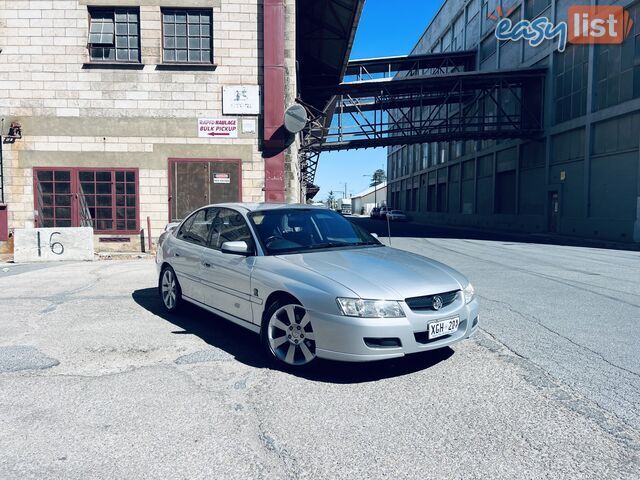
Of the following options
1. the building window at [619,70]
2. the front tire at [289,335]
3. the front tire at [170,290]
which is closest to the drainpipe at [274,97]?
the front tire at [170,290]

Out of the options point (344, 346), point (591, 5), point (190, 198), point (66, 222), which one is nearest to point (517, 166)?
point (591, 5)

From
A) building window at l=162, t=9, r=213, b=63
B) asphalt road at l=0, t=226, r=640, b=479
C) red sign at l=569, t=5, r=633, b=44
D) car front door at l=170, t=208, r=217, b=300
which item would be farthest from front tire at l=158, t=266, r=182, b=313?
red sign at l=569, t=5, r=633, b=44

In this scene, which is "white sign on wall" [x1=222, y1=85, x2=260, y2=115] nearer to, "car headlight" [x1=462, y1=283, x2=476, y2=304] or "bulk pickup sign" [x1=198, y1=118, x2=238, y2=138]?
"bulk pickup sign" [x1=198, y1=118, x2=238, y2=138]

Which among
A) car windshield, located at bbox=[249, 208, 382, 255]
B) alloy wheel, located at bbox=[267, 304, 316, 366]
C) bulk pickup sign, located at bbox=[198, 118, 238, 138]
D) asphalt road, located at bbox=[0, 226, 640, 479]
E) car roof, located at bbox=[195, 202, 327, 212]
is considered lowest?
asphalt road, located at bbox=[0, 226, 640, 479]

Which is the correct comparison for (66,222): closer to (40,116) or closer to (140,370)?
(40,116)

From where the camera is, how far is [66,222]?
14281mm

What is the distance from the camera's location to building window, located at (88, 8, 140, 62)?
13.9 m

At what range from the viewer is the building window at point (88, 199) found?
14.1 metres

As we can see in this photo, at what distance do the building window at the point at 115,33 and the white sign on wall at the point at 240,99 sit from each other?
2.88 m

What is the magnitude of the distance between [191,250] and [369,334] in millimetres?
2921

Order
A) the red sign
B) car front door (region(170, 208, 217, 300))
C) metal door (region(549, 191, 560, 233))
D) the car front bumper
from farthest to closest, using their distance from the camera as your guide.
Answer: metal door (region(549, 191, 560, 233))
the red sign
car front door (region(170, 208, 217, 300))
the car front bumper

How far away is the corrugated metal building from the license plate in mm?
20768

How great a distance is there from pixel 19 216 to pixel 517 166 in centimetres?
2929

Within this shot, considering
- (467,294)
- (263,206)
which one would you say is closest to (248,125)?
(263,206)
